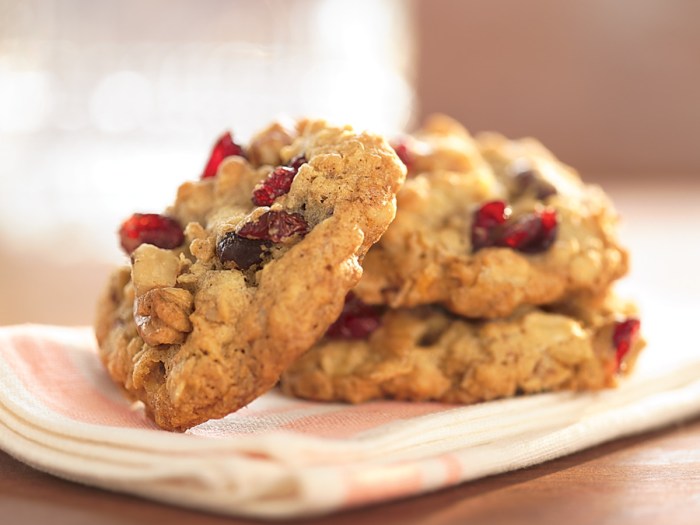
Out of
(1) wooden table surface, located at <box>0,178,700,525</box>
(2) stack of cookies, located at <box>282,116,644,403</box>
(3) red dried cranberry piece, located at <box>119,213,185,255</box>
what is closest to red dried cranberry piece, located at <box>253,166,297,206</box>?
(3) red dried cranberry piece, located at <box>119,213,185,255</box>

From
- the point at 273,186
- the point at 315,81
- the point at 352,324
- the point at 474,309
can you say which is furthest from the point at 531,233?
the point at 315,81

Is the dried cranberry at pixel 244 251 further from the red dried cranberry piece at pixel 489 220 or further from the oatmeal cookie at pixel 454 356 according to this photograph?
the red dried cranberry piece at pixel 489 220

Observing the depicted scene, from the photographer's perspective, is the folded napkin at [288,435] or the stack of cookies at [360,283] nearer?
the folded napkin at [288,435]

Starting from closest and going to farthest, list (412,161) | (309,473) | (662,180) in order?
1. (309,473)
2. (412,161)
3. (662,180)

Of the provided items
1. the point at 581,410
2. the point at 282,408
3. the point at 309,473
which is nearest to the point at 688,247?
the point at 581,410

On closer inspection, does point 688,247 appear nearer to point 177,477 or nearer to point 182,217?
point 182,217

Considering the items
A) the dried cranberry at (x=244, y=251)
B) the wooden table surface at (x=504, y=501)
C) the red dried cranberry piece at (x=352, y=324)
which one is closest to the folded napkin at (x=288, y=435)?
the wooden table surface at (x=504, y=501)

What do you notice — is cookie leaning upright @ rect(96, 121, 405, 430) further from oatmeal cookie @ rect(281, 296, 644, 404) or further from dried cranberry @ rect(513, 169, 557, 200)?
dried cranberry @ rect(513, 169, 557, 200)
